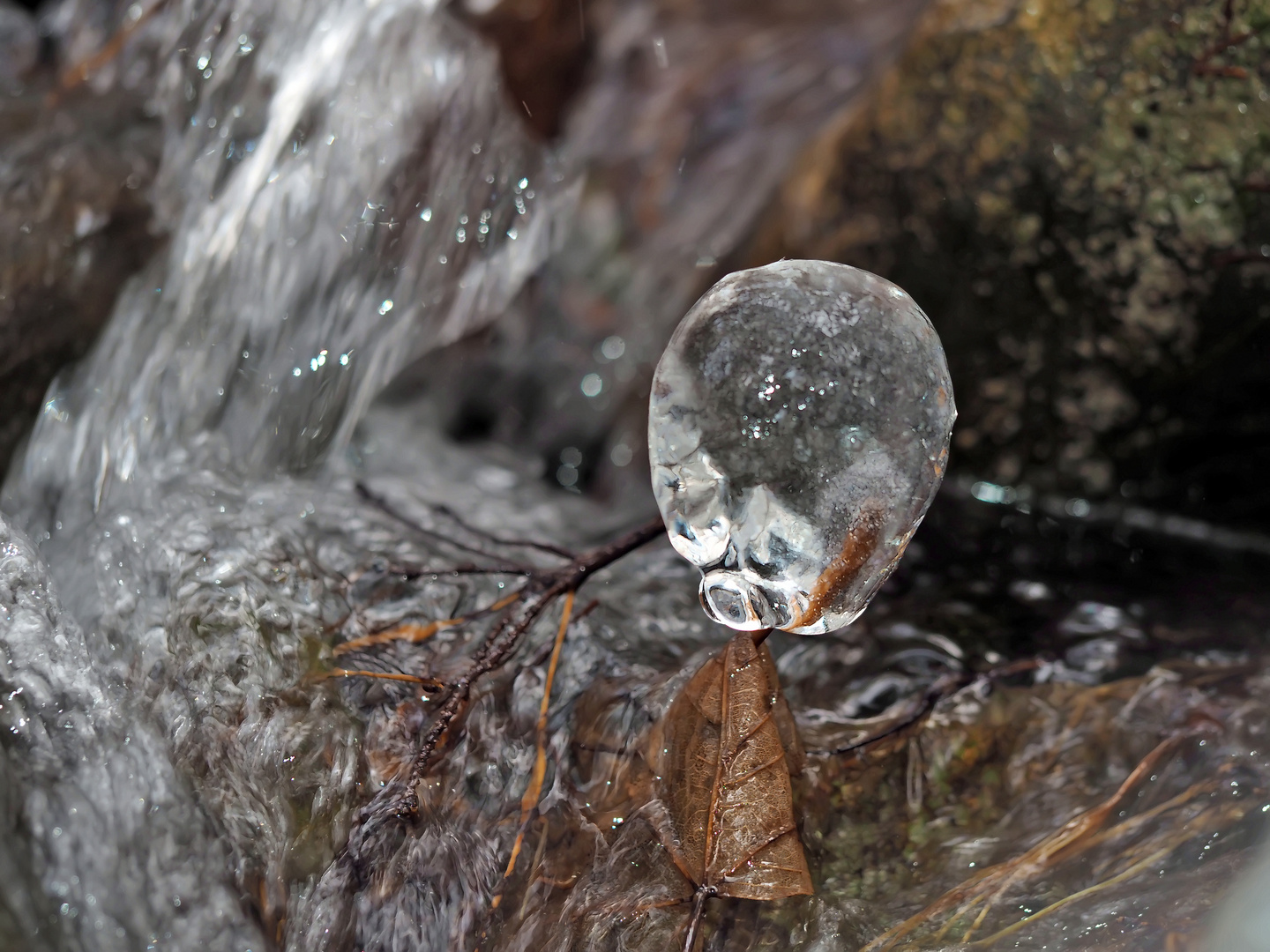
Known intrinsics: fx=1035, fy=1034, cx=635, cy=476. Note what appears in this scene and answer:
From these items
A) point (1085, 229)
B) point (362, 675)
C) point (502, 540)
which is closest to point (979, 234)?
point (1085, 229)

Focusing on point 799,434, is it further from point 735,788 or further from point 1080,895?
point 1080,895

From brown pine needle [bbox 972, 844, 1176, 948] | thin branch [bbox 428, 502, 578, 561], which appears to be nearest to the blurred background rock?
thin branch [bbox 428, 502, 578, 561]

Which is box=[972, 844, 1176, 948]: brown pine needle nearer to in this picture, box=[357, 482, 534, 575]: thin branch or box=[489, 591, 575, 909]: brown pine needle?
box=[489, 591, 575, 909]: brown pine needle

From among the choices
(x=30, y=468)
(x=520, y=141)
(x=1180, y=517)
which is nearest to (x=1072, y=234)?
(x=1180, y=517)

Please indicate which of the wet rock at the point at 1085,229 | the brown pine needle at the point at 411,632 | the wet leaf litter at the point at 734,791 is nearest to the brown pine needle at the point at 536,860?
the wet leaf litter at the point at 734,791

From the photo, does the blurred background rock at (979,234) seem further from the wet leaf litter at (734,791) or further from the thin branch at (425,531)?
the wet leaf litter at (734,791)
